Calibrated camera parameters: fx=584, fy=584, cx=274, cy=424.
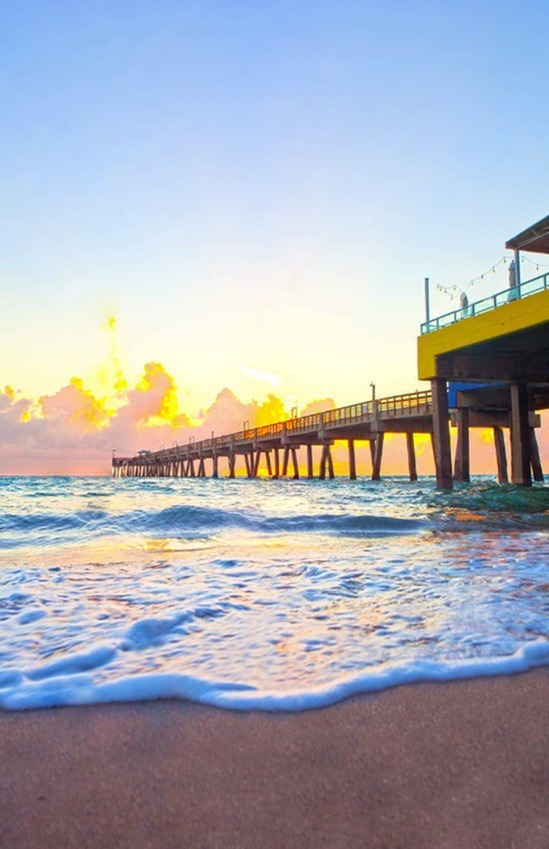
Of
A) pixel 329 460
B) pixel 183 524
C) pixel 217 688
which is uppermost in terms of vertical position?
pixel 329 460

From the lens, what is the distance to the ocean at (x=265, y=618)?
2.06m

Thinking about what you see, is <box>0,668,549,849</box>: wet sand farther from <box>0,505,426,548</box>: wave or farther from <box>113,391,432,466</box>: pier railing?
<box>113,391,432,466</box>: pier railing

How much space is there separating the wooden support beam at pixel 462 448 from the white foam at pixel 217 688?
2388 centimetres

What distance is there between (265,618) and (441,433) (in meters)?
15.4

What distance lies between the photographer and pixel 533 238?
17672 mm

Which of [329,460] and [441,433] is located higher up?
[441,433]

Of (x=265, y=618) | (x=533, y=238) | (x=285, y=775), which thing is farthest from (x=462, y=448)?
(x=285, y=775)

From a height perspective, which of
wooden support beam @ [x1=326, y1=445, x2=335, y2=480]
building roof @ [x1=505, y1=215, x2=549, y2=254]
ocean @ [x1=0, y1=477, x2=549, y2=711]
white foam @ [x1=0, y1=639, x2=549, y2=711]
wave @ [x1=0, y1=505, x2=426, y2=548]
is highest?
building roof @ [x1=505, y1=215, x2=549, y2=254]

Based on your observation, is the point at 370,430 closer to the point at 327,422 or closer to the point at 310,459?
the point at 327,422

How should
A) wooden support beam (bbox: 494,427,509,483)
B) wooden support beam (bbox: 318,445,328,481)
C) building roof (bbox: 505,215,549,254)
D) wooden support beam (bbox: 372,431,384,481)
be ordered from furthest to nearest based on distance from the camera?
wooden support beam (bbox: 318,445,328,481) → wooden support beam (bbox: 494,427,509,483) → wooden support beam (bbox: 372,431,384,481) → building roof (bbox: 505,215,549,254)

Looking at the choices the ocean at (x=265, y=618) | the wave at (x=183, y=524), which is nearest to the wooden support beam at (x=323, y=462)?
the wave at (x=183, y=524)

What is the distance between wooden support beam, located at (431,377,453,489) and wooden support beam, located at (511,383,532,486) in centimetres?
356

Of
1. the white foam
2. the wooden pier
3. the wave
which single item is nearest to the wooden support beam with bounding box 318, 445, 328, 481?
the wooden pier

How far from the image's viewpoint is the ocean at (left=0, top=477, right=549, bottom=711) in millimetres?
2064
